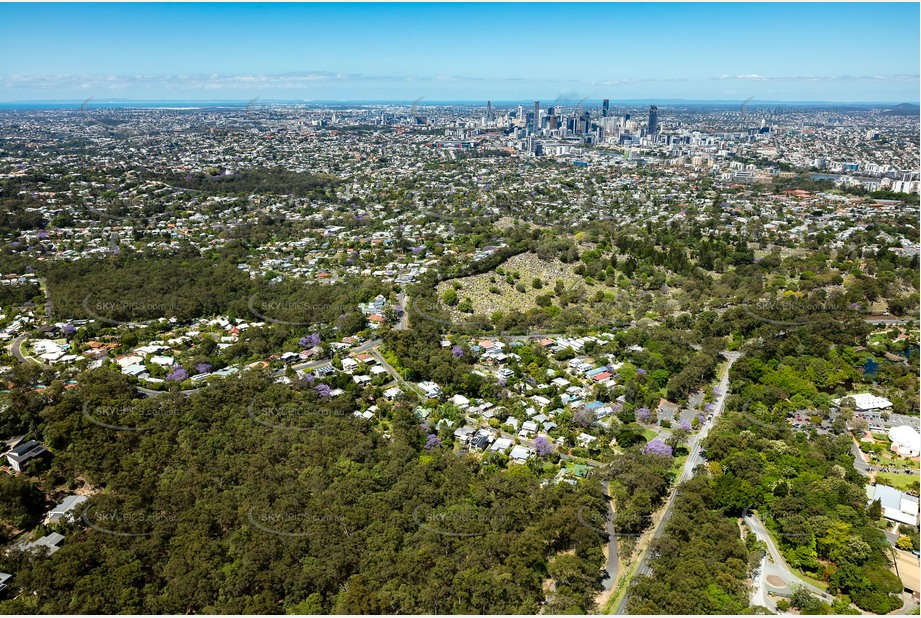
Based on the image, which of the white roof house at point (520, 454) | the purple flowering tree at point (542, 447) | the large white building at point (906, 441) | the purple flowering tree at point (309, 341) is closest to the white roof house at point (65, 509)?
the purple flowering tree at point (309, 341)

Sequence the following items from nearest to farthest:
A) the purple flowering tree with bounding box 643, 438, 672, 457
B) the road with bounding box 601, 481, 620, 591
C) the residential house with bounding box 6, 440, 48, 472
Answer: the road with bounding box 601, 481, 620, 591
the residential house with bounding box 6, 440, 48, 472
the purple flowering tree with bounding box 643, 438, 672, 457

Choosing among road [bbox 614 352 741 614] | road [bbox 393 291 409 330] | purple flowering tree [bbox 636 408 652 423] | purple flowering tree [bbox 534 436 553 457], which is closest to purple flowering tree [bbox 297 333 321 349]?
road [bbox 393 291 409 330]

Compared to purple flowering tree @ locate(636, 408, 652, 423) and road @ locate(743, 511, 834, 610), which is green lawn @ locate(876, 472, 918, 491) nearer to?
road @ locate(743, 511, 834, 610)

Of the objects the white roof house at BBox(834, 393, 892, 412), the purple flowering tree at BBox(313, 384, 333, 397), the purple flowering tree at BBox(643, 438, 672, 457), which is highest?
the purple flowering tree at BBox(313, 384, 333, 397)

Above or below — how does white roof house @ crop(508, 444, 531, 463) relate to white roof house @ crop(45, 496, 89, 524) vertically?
below

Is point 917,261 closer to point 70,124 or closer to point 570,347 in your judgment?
point 570,347

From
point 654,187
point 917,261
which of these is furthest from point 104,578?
point 654,187
